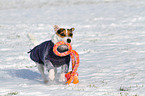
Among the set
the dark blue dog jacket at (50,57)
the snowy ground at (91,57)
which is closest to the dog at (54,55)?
the dark blue dog jacket at (50,57)

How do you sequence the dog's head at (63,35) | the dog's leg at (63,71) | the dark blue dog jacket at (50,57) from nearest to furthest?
1. the dog's head at (63,35)
2. the dark blue dog jacket at (50,57)
3. the dog's leg at (63,71)

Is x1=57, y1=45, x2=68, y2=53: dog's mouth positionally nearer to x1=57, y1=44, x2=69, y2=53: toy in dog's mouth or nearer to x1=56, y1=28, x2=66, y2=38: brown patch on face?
x1=57, y1=44, x2=69, y2=53: toy in dog's mouth

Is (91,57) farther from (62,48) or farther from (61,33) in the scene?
(61,33)

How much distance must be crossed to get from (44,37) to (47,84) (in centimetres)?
773

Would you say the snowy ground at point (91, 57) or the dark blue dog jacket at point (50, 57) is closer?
the snowy ground at point (91, 57)

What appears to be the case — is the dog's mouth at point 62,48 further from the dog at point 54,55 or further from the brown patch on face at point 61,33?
the brown patch on face at point 61,33

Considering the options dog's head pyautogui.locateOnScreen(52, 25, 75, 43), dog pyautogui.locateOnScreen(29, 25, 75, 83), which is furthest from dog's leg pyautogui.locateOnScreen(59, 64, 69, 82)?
dog's head pyautogui.locateOnScreen(52, 25, 75, 43)

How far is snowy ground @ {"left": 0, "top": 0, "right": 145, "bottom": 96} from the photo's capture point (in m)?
5.79

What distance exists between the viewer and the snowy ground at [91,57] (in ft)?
19.0

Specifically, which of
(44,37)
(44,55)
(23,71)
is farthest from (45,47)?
(44,37)

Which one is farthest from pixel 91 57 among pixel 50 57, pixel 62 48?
pixel 62 48

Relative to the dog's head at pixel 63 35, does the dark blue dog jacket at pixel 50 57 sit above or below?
below

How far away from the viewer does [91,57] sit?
9633 millimetres

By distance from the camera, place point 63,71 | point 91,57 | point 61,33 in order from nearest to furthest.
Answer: point 61,33, point 63,71, point 91,57
